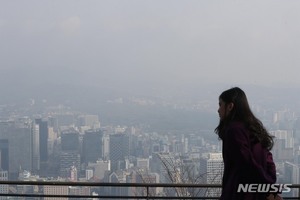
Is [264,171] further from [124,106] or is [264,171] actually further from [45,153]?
[124,106]

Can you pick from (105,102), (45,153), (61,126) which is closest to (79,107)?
(105,102)

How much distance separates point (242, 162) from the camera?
3.05 m

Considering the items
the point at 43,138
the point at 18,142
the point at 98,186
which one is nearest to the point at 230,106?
the point at 98,186

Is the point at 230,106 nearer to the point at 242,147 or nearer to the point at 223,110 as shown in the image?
the point at 223,110

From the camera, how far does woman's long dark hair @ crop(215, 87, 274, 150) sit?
3.14 meters

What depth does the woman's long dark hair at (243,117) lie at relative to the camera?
3.14 m

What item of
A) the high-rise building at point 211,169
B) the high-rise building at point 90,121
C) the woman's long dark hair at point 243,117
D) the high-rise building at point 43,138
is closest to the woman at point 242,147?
the woman's long dark hair at point 243,117

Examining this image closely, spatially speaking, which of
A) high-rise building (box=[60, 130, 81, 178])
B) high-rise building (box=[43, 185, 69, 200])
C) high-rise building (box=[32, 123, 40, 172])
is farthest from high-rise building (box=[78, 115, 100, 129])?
high-rise building (box=[43, 185, 69, 200])

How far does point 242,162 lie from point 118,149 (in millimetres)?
7864

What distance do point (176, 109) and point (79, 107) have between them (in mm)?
3396

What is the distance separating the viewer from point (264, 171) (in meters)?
3.11

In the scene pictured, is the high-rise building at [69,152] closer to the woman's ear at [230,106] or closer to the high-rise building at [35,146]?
the high-rise building at [35,146]

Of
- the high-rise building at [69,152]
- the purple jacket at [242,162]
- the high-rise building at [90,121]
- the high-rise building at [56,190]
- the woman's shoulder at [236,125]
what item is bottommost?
the high-rise building at [69,152]

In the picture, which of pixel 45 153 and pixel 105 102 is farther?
pixel 105 102
